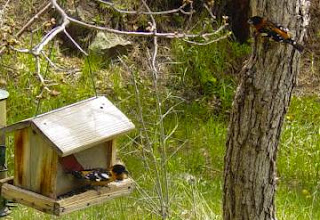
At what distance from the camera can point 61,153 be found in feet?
10.3

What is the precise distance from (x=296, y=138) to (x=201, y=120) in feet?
3.44

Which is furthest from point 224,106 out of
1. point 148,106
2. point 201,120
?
point 148,106

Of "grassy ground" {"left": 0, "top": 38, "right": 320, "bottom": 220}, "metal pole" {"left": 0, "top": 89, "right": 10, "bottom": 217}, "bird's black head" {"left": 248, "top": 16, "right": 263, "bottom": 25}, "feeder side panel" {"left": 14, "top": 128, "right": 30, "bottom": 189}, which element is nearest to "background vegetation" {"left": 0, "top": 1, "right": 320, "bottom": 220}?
"grassy ground" {"left": 0, "top": 38, "right": 320, "bottom": 220}

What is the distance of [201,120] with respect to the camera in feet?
24.6

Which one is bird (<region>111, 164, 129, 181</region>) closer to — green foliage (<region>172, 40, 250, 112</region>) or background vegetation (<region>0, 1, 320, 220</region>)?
background vegetation (<region>0, 1, 320, 220</region>)

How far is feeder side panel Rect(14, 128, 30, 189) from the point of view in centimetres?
341

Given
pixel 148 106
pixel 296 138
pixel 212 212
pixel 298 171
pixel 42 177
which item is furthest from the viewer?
pixel 148 106

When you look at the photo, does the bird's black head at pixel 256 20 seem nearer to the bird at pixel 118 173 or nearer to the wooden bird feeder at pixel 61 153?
the wooden bird feeder at pixel 61 153

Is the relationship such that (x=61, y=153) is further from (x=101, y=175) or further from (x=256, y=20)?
(x=256, y=20)

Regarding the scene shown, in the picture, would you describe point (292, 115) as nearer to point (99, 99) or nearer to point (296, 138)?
point (296, 138)

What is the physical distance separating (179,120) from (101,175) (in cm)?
400

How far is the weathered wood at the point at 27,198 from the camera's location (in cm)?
330

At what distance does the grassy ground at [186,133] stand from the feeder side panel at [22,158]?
3.20ft

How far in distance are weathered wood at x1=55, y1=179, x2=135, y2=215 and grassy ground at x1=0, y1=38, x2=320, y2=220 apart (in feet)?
3.57
